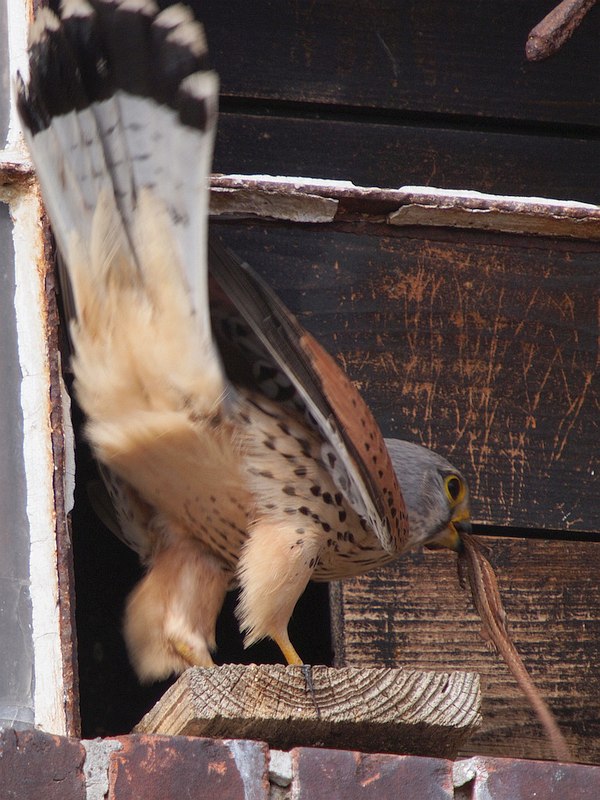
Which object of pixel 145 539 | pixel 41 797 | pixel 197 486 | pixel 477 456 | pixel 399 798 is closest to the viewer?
pixel 41 797

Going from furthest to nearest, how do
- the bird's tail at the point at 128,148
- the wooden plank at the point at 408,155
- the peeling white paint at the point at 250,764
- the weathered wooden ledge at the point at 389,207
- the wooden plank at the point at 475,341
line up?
the wooden plank at the point at 408,155, the wooden plank at the point at 475,341, the weathered wooden ledge at the point at 389,207, the bird's tail at the point at 128,148, the peeling white paint at the point at 250,764

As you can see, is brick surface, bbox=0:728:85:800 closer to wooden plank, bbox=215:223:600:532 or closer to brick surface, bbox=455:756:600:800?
brick surface, bbox=455:756:600:800

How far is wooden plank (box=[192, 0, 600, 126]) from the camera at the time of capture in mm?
3562

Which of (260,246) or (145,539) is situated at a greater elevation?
(260,246)

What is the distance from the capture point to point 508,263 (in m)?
3.48

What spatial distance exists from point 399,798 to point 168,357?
919mm

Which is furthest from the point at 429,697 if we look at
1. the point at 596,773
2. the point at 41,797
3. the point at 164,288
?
the point at 164,288

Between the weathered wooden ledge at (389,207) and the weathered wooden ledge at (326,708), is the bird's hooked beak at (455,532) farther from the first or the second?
the weathered wooden ledge at (326,708)

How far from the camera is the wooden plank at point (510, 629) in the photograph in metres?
3.21

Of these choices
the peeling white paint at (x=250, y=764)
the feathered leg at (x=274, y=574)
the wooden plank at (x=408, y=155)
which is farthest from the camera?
the wooden plank at (x=408, y=155)

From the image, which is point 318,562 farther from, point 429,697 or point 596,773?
point 596,773

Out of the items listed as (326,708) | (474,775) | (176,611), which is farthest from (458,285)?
(474,775)

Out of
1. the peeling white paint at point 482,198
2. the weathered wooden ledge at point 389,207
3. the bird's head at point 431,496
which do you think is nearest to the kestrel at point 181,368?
the bird's head at point 431,496

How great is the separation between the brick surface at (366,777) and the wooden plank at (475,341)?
4.14 feet
